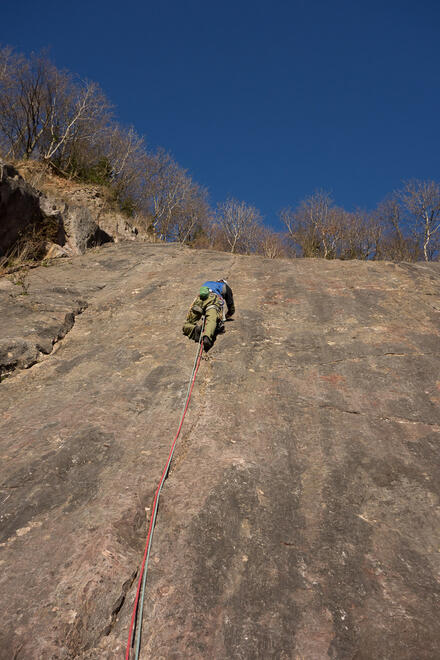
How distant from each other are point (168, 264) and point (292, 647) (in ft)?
27.6

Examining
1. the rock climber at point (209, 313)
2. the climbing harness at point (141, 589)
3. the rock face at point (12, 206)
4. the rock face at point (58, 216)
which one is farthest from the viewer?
the rock face at point (58, 216)

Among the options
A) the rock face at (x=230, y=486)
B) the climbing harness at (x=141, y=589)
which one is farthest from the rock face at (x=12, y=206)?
the climbing harness at (x=141, y=589)

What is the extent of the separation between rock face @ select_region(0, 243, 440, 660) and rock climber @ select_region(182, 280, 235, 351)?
0.19m

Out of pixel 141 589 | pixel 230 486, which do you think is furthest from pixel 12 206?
pixel 141 589

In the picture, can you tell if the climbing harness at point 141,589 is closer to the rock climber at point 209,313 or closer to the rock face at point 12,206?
the rock climber at point 209,313

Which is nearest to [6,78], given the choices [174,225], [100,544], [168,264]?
[174,225]

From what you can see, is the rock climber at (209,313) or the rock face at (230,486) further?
the rock climber at (209,313)

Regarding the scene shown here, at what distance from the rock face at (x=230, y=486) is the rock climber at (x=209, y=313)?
0.19 metres

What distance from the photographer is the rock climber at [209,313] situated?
18.1ft

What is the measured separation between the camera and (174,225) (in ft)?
86.0

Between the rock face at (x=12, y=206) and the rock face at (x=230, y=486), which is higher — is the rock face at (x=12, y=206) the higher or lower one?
the higher one

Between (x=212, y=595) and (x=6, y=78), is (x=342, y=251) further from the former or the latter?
(x=212, y=595)

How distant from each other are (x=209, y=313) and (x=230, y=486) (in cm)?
319

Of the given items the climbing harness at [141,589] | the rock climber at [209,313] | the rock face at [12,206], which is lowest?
the climbing harness at [141,589]
